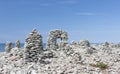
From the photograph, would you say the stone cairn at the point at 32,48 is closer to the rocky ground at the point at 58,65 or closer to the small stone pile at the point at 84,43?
the rocky ground at the point at 58,65

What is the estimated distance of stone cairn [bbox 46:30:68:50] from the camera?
3032 inches

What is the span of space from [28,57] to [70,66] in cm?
784

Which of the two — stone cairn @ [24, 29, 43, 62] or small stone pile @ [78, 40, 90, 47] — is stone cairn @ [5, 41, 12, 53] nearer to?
small stone pile @ [78, 40, 90, 47]

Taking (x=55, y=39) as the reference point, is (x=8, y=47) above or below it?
below

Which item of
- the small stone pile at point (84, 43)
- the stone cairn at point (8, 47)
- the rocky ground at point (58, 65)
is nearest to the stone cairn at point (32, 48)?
the rocky ground at point (58, 65)

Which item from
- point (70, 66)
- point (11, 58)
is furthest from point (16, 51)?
point (70, 66)

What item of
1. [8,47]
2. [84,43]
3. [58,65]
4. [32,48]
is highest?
[8,47]

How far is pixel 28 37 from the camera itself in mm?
55000

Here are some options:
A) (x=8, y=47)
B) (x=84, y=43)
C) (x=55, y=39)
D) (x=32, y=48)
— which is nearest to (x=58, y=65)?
(x=32, y=48)

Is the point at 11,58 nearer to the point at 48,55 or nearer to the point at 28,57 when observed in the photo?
the point at 28,57

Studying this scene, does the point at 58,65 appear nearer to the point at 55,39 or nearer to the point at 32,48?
the point at 32,48

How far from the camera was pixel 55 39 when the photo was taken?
8025 cm

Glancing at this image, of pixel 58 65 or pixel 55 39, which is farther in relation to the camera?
pixel 55 39

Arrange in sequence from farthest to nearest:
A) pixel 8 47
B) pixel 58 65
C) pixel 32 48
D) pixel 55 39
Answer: pixel 8 47
pixel 55 39
pixel 32 48
pixel 58 65
